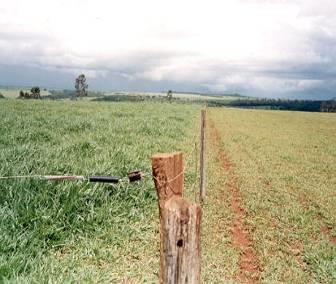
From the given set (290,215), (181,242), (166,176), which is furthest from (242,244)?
(181,242)

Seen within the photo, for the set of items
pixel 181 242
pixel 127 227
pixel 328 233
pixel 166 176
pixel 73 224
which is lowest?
pixel 328 233

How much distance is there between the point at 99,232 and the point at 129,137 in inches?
368

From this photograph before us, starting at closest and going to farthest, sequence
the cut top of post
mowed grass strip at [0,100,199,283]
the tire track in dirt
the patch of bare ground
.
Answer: the cut top of post, mowed grass strip at [0,100,199,283], the tire track in dirt, the patch of bare ground

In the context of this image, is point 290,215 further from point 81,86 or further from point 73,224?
point 81,86

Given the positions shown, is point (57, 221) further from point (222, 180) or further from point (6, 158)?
point (222, 180)

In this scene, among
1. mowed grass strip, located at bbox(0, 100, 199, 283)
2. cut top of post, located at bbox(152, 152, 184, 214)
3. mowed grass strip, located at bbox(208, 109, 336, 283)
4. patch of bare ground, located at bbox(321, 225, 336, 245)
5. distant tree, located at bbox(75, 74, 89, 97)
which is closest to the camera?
cut top of post, located at bbox(152, 152, 184, 214)

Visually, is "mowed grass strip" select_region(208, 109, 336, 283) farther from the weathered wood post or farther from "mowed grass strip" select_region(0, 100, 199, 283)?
the weathered wood post

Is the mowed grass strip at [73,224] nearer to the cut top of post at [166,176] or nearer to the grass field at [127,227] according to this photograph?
the grass field at [127,227]

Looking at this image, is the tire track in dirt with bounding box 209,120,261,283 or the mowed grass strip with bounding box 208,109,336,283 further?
the mowed grass strip with bounding box 208,109,336,283

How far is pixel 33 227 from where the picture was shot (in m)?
5.85

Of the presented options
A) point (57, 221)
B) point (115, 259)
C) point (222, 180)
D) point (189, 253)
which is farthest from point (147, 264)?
point (222, 180)

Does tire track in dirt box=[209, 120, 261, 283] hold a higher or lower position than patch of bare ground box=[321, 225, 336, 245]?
higher

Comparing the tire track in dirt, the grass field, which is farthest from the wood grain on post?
the tire track in dirt

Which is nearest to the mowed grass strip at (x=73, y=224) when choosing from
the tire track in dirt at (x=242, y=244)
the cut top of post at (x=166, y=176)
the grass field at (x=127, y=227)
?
the grass field at (x=127, y=227)
